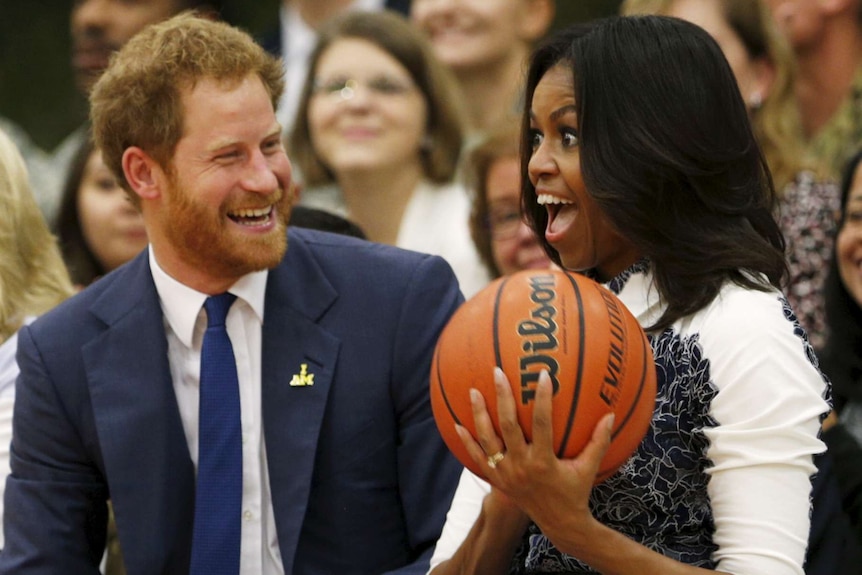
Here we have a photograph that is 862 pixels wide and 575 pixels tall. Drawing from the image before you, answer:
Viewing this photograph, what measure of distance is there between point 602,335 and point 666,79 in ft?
1.99

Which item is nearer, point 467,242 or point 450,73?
point 467,242

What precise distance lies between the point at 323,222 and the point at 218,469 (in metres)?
1.36

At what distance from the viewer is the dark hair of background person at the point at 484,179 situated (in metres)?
5.46

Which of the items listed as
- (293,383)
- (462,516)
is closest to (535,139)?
(462,516)

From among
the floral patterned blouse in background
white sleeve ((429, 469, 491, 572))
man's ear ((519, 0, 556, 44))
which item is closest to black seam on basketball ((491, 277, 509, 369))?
white sleeve ((429, 469, 491, 572))

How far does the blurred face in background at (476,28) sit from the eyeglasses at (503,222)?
1226 mm

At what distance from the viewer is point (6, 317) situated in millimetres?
4473

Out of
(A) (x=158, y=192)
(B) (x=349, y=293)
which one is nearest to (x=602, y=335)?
(B) (x=349, y=293)

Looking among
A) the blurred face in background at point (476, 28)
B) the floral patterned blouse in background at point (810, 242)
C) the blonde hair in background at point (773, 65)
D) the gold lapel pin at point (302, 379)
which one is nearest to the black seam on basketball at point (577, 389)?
the gold lapel pin at point (302, 379)

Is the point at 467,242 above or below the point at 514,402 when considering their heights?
below

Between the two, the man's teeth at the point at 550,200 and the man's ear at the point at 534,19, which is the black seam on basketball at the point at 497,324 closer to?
the man's teeth at the point at 550,200

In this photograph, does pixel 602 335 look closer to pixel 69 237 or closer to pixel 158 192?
pixel 158 192

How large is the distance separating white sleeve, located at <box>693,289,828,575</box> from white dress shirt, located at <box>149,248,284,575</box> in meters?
1.36

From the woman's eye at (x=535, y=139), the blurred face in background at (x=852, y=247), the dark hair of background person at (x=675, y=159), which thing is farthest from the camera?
the blurred face in background at (x=852, y=247)
